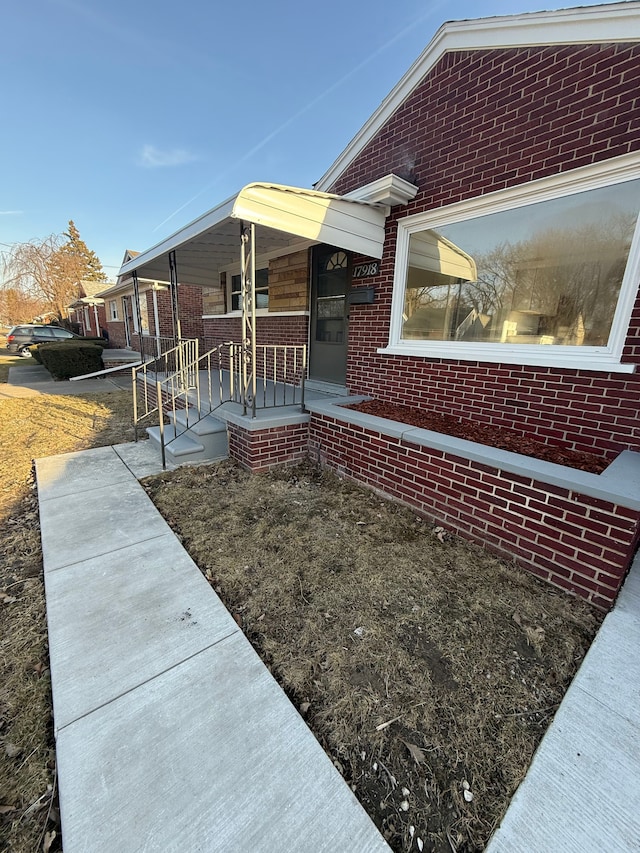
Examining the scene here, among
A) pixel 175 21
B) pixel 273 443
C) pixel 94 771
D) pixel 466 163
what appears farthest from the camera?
pixel 175 21

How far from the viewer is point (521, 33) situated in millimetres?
3139

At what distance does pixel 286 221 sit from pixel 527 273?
2357 millimetres

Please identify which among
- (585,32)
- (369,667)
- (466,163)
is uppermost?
(585,32)

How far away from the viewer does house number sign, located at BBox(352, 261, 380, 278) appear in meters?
4.50

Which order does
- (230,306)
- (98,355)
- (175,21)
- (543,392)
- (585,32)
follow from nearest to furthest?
(585,32) → (543,392) → (175,21) → (230,306) → (98,355)

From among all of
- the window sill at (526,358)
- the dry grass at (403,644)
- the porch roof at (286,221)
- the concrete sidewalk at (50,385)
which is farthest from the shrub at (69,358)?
the window sill at (526,358)

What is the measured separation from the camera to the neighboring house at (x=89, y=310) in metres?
22.3

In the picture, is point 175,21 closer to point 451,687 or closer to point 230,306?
point 230,306

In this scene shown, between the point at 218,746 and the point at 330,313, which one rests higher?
the point at 330,313

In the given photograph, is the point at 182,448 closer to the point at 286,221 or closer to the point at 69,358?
the point at 286,221

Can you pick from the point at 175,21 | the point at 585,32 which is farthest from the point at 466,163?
the point at 175,21

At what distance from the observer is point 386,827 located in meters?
1.19

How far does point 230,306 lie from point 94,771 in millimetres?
8059

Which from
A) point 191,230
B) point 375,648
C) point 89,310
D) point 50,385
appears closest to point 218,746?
point 375,648
